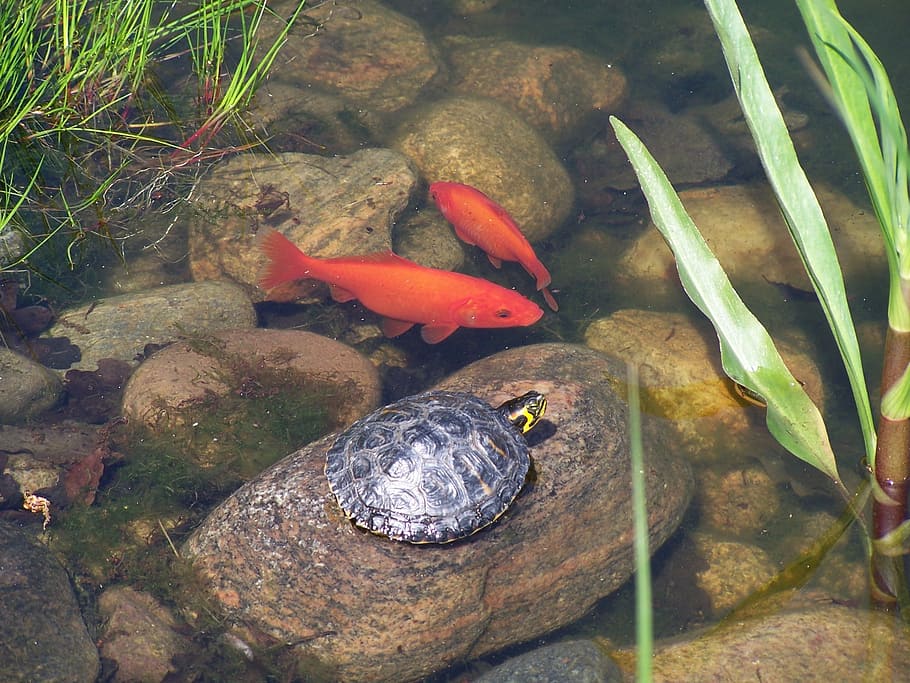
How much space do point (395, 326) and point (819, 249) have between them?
3.38 m

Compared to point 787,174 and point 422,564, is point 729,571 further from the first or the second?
point 787,174

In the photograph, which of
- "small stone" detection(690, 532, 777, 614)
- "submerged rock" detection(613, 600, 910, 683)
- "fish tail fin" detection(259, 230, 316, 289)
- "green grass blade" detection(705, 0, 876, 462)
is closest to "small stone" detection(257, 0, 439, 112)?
"fish tail fin" detection(259, 230, 316, 289)

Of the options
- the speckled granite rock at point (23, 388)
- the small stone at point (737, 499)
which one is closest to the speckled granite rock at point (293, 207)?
the speckled granite rock at point (23, 388)

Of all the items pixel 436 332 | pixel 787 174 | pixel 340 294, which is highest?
pixel 787 174

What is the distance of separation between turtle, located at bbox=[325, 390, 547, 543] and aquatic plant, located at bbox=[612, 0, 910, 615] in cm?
122

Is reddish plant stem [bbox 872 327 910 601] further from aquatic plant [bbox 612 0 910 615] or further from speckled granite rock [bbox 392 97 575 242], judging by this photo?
speckled granite rock [bbox 392 97 575 242]

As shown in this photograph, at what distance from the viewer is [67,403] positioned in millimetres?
4969

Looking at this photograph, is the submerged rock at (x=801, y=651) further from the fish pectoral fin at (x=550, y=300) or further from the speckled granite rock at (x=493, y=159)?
the speckled granite rock at (x=493, y=159)

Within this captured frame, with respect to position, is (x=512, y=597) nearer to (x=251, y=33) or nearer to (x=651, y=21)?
(x=251, y=33)

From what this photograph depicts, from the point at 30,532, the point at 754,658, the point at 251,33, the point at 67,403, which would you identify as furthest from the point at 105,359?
the point at 754,658

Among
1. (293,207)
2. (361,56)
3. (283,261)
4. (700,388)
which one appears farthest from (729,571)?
(361,56)

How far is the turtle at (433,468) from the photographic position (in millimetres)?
3654

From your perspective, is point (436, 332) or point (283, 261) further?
point (283, 261)

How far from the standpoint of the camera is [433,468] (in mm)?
3748
